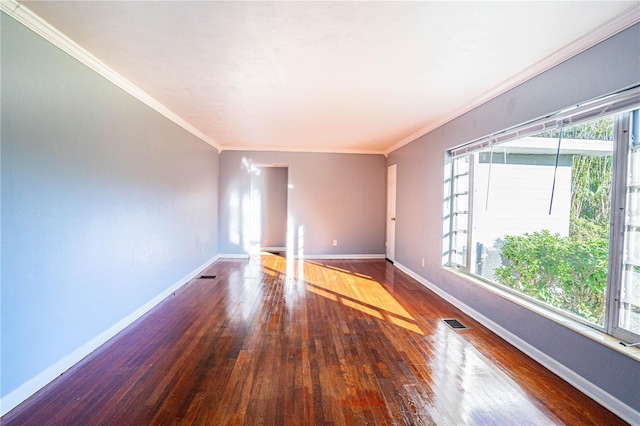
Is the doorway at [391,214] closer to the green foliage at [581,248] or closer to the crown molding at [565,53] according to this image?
the crown molding at [565,53]

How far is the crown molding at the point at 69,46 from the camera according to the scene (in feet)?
5.39

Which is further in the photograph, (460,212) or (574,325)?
(460,212)

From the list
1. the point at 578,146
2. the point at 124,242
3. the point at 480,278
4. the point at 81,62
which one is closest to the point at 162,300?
the point at 124,242

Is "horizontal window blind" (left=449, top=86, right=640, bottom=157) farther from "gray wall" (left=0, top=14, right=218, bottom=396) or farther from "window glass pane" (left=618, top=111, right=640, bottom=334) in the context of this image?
"gray wall" (left=0, top=14, right=218, bottom=396)

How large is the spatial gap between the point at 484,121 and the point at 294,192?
3.92 meters

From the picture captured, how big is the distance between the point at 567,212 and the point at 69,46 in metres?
4.00

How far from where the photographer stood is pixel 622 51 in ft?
5.61

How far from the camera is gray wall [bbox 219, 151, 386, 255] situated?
5938 millimetres

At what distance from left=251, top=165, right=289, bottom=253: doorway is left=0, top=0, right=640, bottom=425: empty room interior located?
134 inches

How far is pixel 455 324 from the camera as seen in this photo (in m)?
2.89

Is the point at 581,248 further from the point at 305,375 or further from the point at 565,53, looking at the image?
the point at 305,375

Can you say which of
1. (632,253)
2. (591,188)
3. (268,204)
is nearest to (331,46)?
(591,188)

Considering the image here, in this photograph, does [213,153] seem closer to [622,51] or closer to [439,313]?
[439,313]

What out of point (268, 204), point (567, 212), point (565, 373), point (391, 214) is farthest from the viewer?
point (268, 204)
